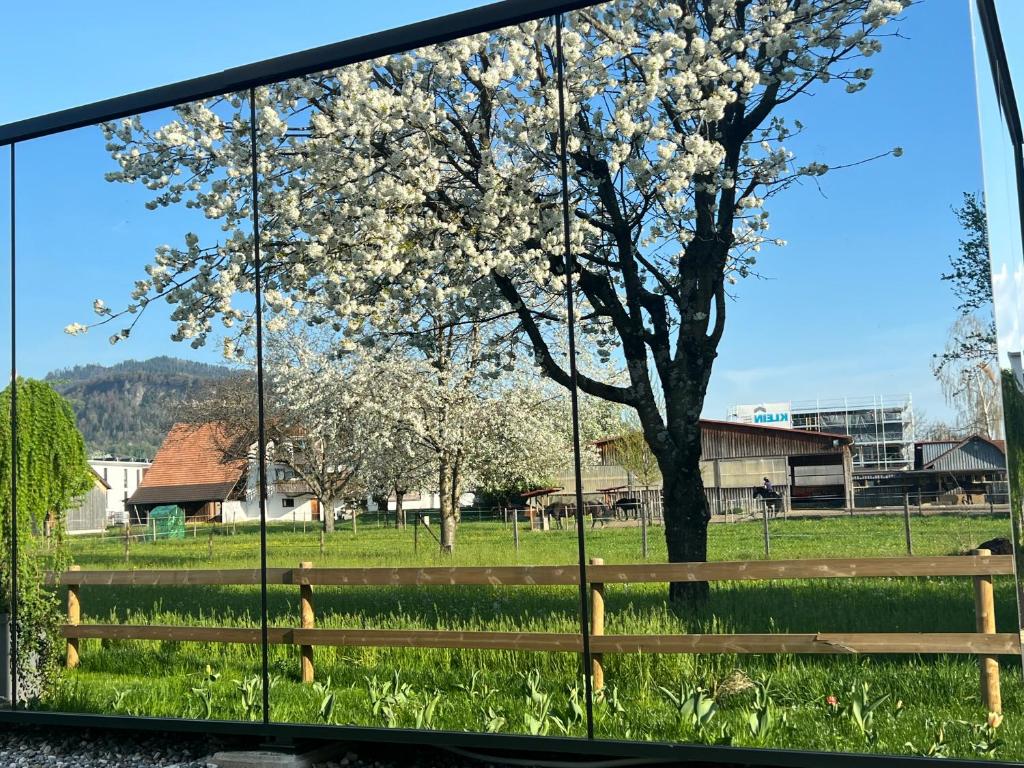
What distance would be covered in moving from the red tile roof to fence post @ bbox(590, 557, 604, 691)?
6.70 feet

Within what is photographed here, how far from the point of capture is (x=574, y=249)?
4.63 meters

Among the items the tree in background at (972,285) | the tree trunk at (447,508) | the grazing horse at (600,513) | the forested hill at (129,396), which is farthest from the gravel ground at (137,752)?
the tree in background at (972,285)

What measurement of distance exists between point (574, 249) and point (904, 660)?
2203mm

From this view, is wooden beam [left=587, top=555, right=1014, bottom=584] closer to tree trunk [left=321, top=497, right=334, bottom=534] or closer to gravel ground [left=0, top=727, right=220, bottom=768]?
tree trunk [left=321, top=497, right=334, bottom=534]

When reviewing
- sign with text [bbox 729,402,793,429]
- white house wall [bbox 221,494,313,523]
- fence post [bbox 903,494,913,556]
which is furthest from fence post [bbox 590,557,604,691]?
white house wall [bbox 221,494,313,523]

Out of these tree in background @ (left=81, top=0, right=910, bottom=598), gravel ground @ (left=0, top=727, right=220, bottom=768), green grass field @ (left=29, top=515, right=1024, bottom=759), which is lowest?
gravel ground @ (left=0, top=727, right=220, bottom=768)

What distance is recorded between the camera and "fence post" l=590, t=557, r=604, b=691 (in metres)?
4.56

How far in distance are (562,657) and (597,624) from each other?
23 centimetres

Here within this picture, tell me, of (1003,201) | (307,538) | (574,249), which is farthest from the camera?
(307,538)

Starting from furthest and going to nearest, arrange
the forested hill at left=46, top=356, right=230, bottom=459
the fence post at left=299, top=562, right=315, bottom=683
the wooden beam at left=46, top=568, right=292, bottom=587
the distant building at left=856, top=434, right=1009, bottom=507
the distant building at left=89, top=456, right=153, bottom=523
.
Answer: the distant building at left=89, top=456, right=153, bottom=523
the forested hill at left=46, top=356, right=230, bottom=459
the wooden beam at left=46, top=568, right=292, bottom=587
the fence post at left=299, top=562, right=315, bottom=683
the distant building at left=856, top=434, right=1009, bottom=507

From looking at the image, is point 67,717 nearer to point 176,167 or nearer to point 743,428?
point 176,167

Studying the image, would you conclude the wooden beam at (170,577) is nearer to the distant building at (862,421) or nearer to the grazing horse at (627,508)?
the grazing horse at (627,508)

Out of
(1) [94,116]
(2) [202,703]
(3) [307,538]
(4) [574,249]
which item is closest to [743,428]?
(4) [574,249]

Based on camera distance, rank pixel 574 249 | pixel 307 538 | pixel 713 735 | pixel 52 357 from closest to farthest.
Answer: pixel 713 735 → pixel 574 249 → pixel 307 538 → pixel 52 357
